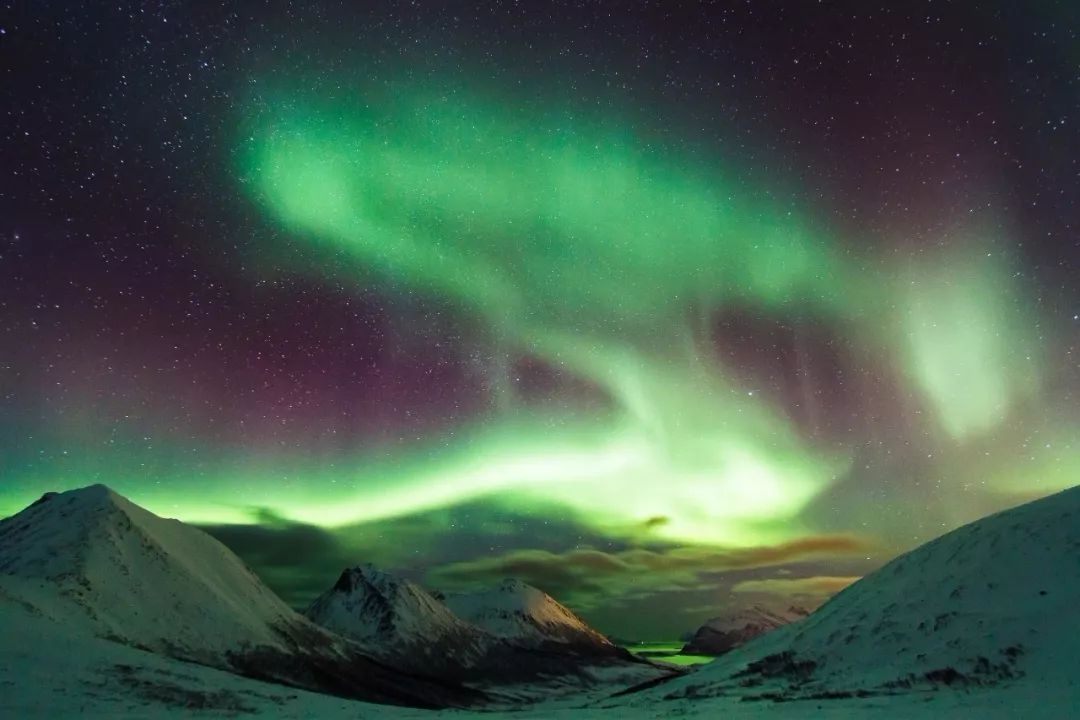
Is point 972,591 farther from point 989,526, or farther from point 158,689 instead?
point 158,689

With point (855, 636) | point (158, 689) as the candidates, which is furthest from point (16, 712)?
point (855, 636)

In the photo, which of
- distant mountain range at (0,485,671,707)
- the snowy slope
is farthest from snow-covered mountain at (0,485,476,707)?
the snowy slope

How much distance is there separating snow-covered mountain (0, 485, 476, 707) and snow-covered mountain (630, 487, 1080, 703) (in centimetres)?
9501

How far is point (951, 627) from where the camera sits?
69.4m

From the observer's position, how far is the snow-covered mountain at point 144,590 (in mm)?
124688

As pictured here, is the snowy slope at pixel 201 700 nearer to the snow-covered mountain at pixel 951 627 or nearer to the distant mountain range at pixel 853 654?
the distant mountain range at pixel 853 654

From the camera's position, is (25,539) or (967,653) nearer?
(967,653)

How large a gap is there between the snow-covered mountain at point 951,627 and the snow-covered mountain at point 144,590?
95009mm

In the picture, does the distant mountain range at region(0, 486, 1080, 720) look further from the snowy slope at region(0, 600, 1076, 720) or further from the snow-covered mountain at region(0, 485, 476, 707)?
the snow-covered mountain at region(0, 485, 476, 707)

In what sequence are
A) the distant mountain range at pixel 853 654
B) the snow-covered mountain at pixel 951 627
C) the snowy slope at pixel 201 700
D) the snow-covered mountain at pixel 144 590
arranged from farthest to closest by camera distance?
1. the snow-covered mountain at pixel 144 590
2. the snow-covered mountain at pixel 951 627
3. the distant mountain range at pixel 853 654
4. the snowy slope at pixel 201 700

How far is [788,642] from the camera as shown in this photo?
87.2 m

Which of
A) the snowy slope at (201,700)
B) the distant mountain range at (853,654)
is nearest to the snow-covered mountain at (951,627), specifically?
the distant mountain range at (853,654)

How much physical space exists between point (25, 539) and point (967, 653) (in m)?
174

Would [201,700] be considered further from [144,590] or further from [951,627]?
[144,590]
